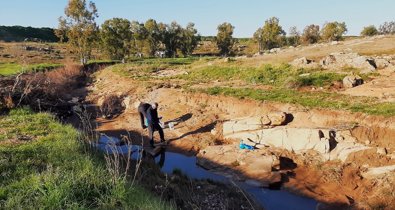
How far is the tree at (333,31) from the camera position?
189ft

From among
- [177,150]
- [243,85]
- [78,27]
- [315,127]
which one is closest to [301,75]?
[243,85]

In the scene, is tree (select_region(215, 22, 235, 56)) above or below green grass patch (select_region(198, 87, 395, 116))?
above

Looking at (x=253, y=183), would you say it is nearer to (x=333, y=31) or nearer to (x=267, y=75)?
(x=267, y=75)

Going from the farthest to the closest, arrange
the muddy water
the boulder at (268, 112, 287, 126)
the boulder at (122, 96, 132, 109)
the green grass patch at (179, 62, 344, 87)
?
the boulder at (122, 96, 132, 109)
the green grass patch at (179, 62, 344, 87)
the boulder at (268, 112, 287, 126)
the muddy water

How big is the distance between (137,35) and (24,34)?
45.8 meters

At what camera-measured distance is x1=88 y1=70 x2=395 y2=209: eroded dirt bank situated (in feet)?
34.7

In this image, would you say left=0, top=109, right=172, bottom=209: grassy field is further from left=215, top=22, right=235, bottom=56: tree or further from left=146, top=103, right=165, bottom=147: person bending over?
left=215, top=22, right=235, bottom=56: tree

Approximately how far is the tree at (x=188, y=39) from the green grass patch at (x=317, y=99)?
4361 cm

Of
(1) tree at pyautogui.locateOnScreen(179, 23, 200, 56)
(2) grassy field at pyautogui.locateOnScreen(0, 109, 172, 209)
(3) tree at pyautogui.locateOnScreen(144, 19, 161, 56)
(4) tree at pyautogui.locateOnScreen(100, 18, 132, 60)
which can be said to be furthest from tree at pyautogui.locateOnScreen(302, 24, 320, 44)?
(2) grassy field at pyautogui.locateOnScreen(0, 109, 172, 209)

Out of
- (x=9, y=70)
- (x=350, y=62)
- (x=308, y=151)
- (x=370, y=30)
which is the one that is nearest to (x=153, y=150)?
(x=308, y=151)

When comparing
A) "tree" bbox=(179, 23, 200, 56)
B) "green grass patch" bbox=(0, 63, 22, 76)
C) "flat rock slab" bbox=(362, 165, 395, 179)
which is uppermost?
"tree" bbox=(179, 23, 200, 56)

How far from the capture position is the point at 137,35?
5612 centimetres

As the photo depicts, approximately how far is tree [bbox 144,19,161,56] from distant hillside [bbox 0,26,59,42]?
3550cm

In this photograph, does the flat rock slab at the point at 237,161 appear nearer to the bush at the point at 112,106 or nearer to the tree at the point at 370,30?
the bush at the point at 112,106
